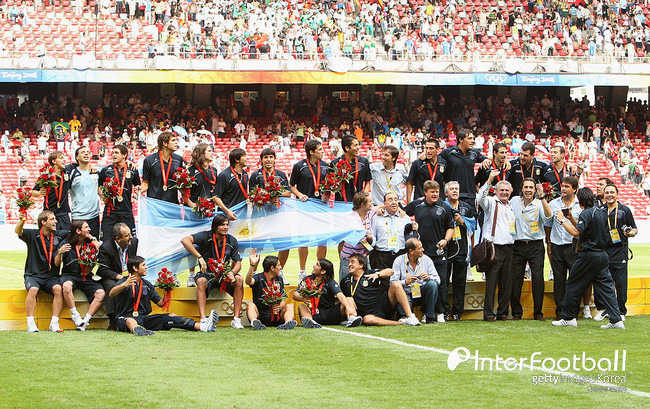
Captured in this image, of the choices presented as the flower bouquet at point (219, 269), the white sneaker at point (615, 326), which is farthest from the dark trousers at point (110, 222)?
the white sneaker at point (615, 326)

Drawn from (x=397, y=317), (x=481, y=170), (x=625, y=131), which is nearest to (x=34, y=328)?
(x=397, y=317)

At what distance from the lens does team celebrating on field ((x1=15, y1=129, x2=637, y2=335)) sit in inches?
460

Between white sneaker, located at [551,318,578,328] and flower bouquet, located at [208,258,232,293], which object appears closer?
flower bouquet, located at [208,258,232,293]

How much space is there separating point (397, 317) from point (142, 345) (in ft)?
11.2

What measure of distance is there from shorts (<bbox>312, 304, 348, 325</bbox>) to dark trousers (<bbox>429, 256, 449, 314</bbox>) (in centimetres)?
126

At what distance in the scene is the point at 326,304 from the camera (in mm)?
12156

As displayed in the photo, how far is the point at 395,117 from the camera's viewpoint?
136ft

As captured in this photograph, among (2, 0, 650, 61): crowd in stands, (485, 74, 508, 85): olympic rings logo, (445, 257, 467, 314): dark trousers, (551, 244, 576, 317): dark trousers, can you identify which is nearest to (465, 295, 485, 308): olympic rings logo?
(445, 257, 467, 314): dark trousers

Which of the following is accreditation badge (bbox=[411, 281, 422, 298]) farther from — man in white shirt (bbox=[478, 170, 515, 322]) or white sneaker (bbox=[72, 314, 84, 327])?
white sneaker (bbox=[72, 314, 84, 327])

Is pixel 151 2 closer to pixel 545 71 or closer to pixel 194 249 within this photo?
pixel 545 71

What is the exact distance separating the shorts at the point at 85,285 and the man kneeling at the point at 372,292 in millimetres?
3047

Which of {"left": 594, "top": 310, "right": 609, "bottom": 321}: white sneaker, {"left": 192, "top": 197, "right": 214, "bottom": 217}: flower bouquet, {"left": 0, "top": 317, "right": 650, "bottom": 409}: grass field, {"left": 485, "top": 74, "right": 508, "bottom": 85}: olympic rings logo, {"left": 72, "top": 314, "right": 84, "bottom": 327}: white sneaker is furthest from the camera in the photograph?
{"left": 485, "top": 74, "right": 508, "bottom": 85}: olympic rings logo

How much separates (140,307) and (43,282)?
1.20 meters

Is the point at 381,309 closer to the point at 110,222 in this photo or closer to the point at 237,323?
the point at 237,323
